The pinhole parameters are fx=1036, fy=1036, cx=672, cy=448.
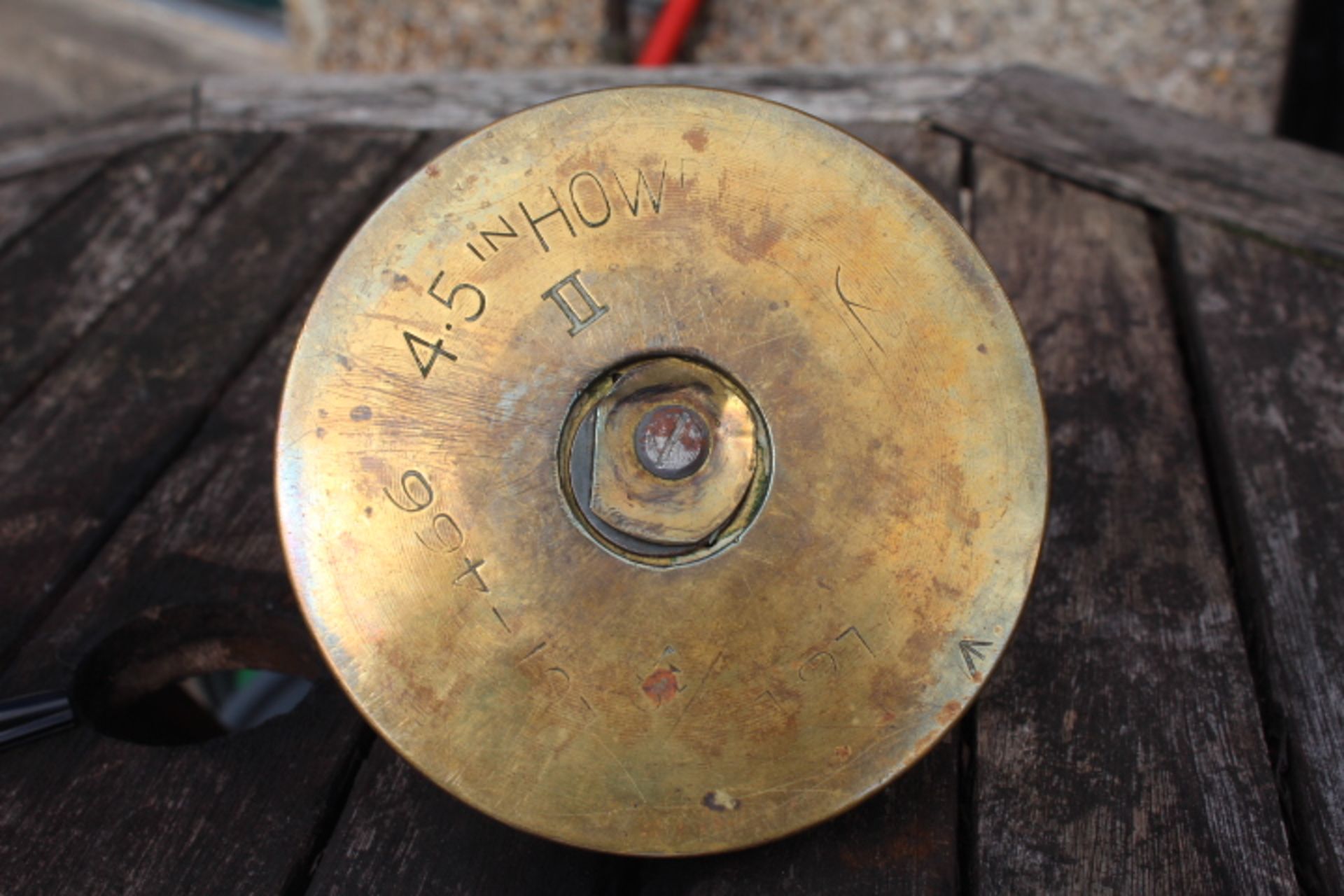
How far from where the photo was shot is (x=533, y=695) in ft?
2.81

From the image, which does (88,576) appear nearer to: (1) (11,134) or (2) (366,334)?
(2) (366,334)

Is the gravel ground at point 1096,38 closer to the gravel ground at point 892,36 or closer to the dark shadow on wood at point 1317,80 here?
the gravel ground at point 892,36

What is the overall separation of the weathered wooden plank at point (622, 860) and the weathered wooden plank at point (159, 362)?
51 centimetres

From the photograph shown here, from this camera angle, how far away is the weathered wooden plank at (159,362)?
4.16ft

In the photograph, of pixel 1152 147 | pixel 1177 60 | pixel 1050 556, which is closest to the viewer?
pixel 1050 556

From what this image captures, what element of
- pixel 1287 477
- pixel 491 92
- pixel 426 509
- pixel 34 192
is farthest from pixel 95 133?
pixel 1287 477

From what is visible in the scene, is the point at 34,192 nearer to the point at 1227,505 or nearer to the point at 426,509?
the point at 426,509

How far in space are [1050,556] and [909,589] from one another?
0.37 m

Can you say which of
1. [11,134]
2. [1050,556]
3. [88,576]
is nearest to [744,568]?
[1050,556]

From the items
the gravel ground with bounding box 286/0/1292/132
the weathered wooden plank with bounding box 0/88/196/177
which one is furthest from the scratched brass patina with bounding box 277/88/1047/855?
the gravel ground with bounding box 286/0/1292/132

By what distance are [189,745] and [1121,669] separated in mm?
949

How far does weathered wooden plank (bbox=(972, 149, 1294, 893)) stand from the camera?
0.92 metres

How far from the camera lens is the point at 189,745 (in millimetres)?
1046

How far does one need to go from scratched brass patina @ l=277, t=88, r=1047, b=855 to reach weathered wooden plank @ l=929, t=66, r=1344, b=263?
94cm
